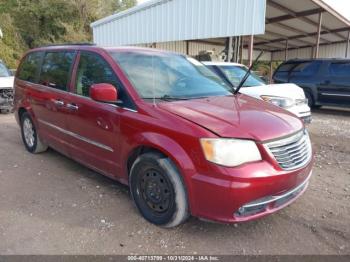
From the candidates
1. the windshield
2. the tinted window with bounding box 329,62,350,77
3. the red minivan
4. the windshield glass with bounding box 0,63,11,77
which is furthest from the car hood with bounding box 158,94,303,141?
the windshield glass with bounding box 0,63,11,77

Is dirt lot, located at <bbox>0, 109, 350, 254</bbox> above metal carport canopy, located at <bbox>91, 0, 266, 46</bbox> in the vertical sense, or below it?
below

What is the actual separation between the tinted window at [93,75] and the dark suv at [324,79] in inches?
345

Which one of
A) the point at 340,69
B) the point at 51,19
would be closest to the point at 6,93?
the point at 340,69

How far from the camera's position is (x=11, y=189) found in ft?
13.8

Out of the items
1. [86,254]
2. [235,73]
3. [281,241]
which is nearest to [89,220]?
[86,254]

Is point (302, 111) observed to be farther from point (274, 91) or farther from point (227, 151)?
point (227, 151)

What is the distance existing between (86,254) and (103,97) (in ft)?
4.86

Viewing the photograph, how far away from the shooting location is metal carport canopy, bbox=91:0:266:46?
10031 mm

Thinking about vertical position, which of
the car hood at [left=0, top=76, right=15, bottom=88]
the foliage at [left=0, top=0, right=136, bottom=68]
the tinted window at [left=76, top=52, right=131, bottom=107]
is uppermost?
the foliage at [left=0, top=0, right=136, bottom=68]

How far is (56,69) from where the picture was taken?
4680 millimetres

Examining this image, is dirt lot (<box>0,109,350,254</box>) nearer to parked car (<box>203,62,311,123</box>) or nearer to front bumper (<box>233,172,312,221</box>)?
front bumper (<box>233,172,312,221</box>)

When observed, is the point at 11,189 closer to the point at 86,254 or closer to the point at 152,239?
the point at 86,254

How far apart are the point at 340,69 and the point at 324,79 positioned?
549 mm

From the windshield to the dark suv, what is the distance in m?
7.53
